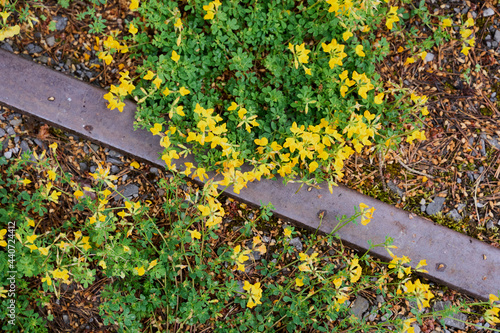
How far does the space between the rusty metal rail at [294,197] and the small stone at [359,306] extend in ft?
1.63

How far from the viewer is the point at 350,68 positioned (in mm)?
3479

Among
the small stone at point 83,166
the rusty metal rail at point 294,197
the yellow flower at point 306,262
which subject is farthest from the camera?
the small stone at point 83,166

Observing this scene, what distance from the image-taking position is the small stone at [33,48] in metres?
3.55

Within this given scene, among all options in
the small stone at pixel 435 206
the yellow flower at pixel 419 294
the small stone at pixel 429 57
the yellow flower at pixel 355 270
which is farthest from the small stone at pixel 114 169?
the small stone at pixel 429 57

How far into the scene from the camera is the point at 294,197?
3.57 metres

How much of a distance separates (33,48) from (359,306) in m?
4.05

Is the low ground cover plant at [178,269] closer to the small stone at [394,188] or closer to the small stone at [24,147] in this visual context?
the small stone at [24,147]

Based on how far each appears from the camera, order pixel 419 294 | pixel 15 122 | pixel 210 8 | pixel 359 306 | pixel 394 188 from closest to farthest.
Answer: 1. pixel 419 294
2. pixel 210 8
3. pixel 15 122
4. pixel 359 306
5. pixel 394 188

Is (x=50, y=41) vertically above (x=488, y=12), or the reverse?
(x=488, y=12)

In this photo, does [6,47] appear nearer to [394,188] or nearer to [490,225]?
[394,188]

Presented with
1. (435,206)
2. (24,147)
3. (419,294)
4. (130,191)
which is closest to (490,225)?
(435,206)

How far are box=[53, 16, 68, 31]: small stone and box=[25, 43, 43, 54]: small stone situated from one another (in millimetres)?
259

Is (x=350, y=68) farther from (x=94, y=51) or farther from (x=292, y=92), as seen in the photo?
(x=94, y=51)

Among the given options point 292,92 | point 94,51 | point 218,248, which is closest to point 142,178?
point 218,248
